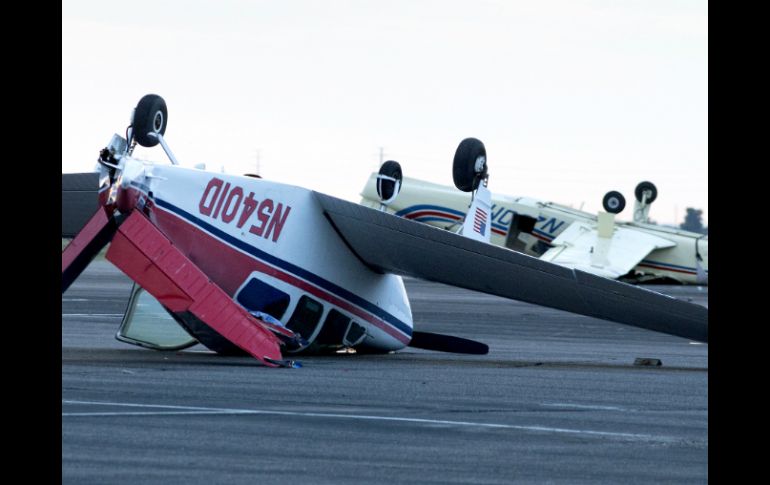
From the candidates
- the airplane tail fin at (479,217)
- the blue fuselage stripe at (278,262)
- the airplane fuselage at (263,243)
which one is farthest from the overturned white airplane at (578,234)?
the airplane fuselage at (263,243)

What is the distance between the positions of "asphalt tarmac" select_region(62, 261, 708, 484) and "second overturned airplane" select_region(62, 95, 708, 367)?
61 cm

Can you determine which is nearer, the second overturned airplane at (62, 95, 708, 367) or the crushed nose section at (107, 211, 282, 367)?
the crushed nose section at (107, 211, 282, 367)

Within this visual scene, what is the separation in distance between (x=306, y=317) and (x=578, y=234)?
41.3 m

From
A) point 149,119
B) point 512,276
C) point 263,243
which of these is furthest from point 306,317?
point 149,119

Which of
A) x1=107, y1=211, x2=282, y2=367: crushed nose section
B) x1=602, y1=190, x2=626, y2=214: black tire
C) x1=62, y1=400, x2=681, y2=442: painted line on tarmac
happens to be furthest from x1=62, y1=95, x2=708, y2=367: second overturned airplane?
x1=602, y1=190, x2=626, y2=214: black tire

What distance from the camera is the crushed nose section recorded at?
18359mm

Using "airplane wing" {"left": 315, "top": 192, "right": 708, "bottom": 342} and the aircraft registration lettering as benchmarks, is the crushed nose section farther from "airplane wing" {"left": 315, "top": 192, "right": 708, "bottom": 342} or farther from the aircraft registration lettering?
"airplane wing" {"left": 315, "top": 192, "right": 708, "bottom": 342}

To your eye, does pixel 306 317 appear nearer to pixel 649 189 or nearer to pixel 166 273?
pixel 166 273

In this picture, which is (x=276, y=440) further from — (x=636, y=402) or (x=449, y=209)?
(x=449, y=209)

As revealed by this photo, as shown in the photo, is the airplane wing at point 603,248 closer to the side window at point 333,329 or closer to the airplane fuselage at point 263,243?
the side window at point 333,329

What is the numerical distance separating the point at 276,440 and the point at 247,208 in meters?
8.47

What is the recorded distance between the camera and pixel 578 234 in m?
60.8

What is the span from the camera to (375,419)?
13.5 meters
